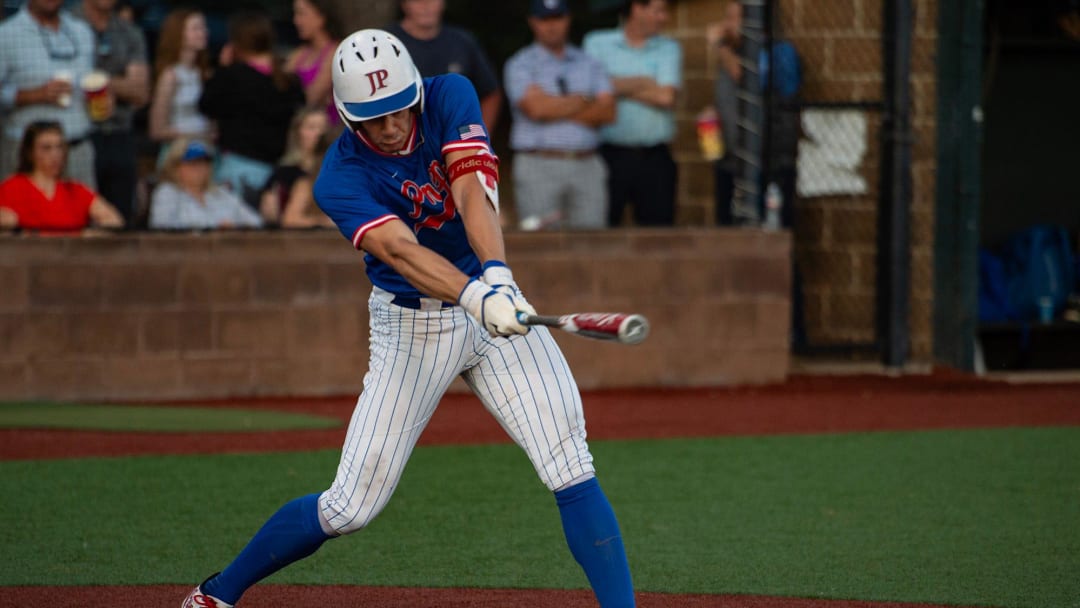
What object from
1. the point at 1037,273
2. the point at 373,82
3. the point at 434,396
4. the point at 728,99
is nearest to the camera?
the point at 373,82

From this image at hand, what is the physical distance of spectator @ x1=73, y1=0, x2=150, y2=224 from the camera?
9.52 m

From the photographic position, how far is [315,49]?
9.93 meters

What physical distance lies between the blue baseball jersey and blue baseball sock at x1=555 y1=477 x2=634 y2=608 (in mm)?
771

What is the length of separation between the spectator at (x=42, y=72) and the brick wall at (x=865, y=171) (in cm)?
435

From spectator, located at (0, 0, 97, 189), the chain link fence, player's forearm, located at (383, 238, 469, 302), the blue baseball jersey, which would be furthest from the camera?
the chain link fence

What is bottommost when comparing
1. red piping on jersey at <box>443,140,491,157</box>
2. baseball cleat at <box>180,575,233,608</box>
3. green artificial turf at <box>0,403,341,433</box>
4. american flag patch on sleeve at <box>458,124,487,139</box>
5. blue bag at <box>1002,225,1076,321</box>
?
green artificial turf at <box>0,403,341,433</box>

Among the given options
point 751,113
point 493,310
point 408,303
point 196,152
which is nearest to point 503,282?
point 493,310

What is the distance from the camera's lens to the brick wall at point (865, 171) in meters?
11.0

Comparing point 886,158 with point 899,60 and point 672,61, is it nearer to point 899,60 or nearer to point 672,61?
point 899,60

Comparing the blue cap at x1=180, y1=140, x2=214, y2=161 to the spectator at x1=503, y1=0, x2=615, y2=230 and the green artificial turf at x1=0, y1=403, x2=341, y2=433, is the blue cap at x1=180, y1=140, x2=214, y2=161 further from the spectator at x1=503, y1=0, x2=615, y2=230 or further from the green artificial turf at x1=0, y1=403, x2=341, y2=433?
the spectator at x1=503, y1=0, x2=615, y2=230

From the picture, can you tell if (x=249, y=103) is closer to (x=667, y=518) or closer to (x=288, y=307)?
(x=288, y=307)

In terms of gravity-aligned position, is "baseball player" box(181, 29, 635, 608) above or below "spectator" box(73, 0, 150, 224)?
below

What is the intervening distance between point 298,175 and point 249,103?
0.58m

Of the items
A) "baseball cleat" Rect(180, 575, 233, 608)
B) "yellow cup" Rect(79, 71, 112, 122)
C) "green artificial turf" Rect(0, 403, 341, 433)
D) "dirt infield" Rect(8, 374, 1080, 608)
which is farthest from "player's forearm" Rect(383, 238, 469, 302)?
"yellow cup" Rect(79, 71, 112, 122)
